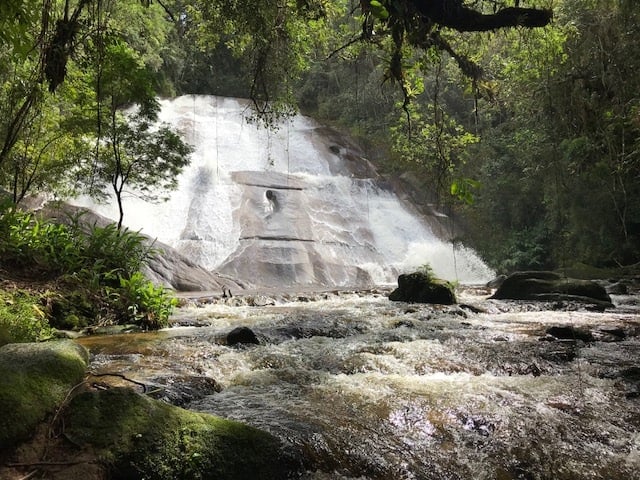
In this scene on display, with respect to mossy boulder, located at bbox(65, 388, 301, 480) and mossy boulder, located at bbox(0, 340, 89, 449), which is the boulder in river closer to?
mossy boulder, located at bbox(0, 340, 89, 449)

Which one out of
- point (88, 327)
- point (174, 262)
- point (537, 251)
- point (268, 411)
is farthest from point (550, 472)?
point (537, 251)

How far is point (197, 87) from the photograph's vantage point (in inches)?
1326

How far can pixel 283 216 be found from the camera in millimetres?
20734

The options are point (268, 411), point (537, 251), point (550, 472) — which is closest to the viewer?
point (550, 472)

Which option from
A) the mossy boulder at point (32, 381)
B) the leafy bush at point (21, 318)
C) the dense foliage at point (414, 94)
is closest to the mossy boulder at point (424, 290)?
the dense foliage at point (414, 94)

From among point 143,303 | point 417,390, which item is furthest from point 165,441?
point 143,303

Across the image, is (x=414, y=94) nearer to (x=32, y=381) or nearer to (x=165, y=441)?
(x=165, y=441)

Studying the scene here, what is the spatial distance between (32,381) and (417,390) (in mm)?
2959

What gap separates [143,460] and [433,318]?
21.8 feet

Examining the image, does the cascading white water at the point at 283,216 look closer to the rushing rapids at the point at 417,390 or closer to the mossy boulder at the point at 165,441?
the rushing rapids at the point at 417,390

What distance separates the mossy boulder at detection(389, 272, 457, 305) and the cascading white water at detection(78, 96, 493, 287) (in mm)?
6443

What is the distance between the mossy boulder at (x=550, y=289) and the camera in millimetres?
10305

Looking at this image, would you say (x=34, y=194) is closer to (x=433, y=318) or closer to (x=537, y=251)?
(x=433, y=318)

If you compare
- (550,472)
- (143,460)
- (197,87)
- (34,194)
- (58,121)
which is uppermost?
(197,87)
